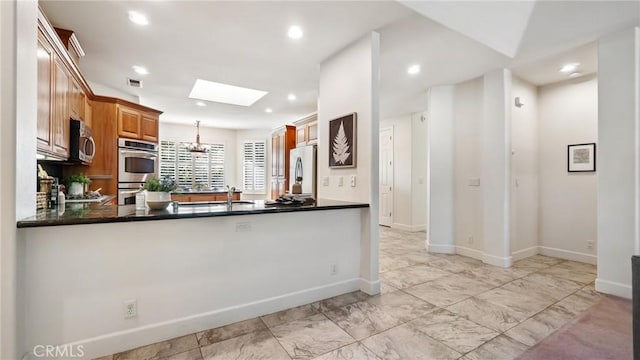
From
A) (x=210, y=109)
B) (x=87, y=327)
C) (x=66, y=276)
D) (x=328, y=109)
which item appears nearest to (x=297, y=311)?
(x=87, y=327)

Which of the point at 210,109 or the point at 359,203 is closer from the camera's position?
the point at 359,203

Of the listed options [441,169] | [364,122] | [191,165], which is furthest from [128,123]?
[441,169]

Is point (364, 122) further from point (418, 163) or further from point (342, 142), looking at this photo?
point (418, 163)

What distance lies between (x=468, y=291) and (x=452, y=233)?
5.56 ft

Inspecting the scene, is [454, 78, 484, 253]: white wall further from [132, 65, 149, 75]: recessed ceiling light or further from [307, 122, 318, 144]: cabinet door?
[132, 65, 149, 75]: recessed ceiling light

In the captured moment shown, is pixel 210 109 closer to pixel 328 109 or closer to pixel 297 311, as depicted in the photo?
pixel 328 109

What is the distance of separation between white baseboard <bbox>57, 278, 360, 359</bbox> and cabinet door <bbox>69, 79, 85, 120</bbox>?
2479 millimetres

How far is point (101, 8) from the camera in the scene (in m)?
2.39

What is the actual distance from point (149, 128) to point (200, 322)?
3724 millimetres

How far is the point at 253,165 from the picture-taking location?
28.7 ft

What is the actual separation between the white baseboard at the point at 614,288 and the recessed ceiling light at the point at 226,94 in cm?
499

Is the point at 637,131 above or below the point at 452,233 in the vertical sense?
above

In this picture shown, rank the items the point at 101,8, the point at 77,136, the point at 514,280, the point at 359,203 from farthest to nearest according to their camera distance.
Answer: the point at 514,280
the point at 77,136
the point at 359,203
the point at 101,8

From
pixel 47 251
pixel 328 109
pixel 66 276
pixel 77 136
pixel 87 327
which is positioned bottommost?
pixel 87 327
